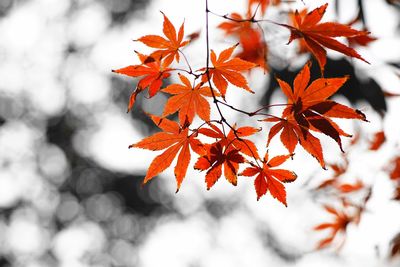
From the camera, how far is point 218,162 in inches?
30.6

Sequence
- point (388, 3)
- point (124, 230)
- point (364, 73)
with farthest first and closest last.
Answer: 1. point (124, 230)
2. point (364, 73)
3. point (388, 3)

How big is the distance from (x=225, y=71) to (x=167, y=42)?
0.12 metres

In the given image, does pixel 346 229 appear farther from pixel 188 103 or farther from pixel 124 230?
pixel 124 230

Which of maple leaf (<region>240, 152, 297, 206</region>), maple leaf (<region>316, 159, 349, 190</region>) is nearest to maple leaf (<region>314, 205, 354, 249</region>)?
maple leaf (<region>316, 159, 349, 190</region>)

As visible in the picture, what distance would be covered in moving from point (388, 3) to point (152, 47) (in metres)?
1.18

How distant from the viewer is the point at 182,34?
0.77 meters

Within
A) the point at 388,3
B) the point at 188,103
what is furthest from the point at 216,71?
the point at 388,3

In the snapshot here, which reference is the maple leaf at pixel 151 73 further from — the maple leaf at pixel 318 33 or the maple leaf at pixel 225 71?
the maple leaf at pixel 318 33

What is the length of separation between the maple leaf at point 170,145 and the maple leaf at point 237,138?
32 millimetres

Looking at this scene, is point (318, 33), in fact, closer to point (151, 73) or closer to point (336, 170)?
point (151, 73)

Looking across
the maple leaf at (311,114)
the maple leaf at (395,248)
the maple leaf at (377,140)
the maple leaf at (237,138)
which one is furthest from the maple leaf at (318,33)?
the maple leaf at (377,140)

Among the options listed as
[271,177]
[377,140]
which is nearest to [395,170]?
[377,140]

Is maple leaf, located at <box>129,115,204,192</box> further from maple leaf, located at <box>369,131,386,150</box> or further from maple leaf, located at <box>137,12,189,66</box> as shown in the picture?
maple leaf, located at <box>369,131,386,150</box>

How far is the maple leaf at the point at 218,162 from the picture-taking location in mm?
769
